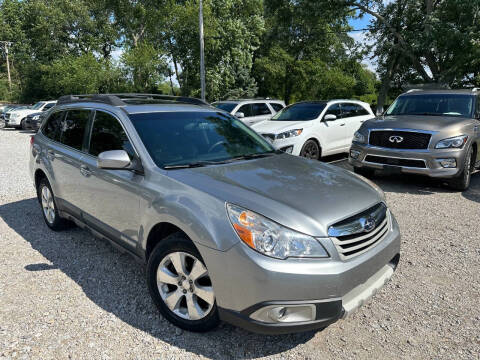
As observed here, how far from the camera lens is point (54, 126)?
469 centimetres

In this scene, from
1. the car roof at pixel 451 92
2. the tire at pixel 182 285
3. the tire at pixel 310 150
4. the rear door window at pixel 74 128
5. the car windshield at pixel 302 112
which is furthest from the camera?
the car windshield at pixel 302 112

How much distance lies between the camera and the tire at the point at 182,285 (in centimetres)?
255

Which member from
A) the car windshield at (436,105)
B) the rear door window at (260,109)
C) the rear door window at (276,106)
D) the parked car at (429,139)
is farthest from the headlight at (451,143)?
the rear door window at (276,106)

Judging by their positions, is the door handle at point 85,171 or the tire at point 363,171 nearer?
the door handle at point 85,171

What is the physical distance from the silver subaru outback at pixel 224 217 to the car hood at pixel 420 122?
3.69 meters

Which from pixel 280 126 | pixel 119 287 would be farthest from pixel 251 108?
pixel 119 287

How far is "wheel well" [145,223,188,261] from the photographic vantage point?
2.81 metres

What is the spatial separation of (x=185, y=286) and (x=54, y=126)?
318cm

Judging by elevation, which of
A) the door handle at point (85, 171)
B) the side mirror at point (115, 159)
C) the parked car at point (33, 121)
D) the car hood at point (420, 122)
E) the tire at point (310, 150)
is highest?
the side mirror at point (115, 159)

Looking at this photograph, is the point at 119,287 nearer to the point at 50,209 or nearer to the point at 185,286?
the point at 185,286

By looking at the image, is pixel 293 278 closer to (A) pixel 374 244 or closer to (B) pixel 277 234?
(B) pixel 277 234

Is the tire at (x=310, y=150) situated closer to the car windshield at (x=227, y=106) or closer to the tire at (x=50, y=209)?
the car windshield at (x=227, y=106)

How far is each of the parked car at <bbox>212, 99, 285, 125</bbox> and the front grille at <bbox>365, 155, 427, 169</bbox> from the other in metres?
5.52

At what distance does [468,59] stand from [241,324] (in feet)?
69.7
